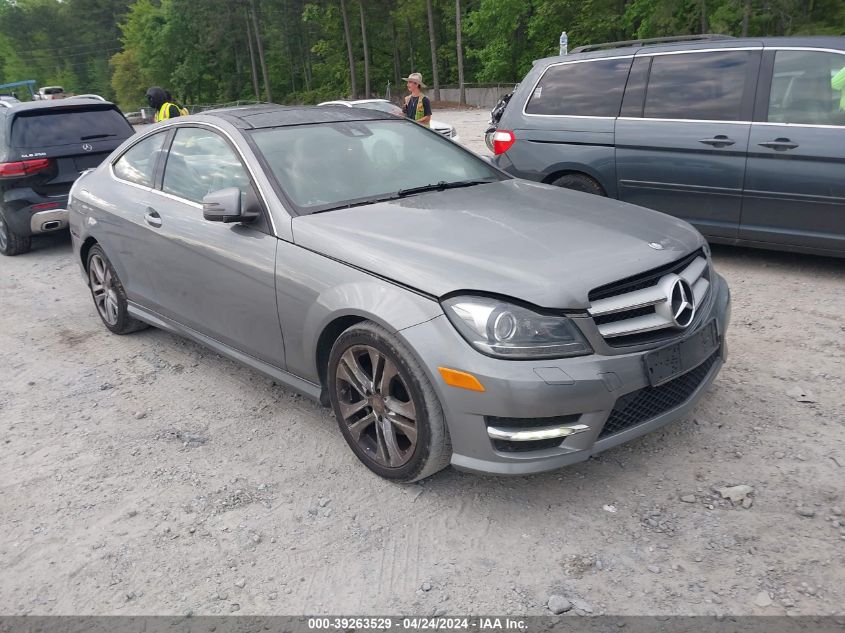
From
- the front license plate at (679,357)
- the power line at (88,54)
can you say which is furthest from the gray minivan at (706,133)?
the power line at (88,54)

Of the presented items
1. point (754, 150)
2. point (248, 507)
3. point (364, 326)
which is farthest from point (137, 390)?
point (754, 150)

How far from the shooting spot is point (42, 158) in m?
8.05

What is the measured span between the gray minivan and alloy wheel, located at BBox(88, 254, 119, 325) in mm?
3805

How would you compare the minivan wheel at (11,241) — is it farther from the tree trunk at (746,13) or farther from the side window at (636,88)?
the tree trunk at (746,13)

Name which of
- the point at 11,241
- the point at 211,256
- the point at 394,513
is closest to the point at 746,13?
the point at 11,241

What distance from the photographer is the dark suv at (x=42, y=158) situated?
26.4 feet

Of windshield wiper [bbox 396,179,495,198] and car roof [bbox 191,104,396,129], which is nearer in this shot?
windshield wiper [bbox 396,179,495,198]

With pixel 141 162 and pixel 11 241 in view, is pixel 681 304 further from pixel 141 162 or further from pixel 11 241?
pixel 11 241

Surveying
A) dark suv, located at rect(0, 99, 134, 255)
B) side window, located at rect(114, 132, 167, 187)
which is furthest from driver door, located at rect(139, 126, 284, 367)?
dark suv, located at rect(0, 99, 134, 255)

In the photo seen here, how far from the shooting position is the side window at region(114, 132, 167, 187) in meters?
4.83

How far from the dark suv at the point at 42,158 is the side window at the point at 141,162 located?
134 inches

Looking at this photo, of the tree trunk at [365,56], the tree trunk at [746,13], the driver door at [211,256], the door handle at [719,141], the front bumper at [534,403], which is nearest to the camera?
the front bumper at [534,403]

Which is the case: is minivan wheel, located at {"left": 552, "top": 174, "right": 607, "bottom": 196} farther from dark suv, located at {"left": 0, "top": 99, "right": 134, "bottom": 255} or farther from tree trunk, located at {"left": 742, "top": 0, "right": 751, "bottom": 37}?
tree trunk, located at {"left": 742, "top": 0, "right": 751, "bottom": 37}

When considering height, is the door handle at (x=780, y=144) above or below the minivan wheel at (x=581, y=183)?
above
